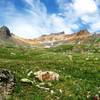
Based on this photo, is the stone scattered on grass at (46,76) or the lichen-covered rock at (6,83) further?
the stone scattered on grass at (46,76)

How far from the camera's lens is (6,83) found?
79.3ft

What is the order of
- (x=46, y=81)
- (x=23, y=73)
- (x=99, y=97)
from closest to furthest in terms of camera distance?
(x=99, y=97) < (x=46, y=81) < (x=23, y=73)

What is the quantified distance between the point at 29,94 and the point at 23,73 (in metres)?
9.02

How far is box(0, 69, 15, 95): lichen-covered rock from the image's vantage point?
23109 millimetres

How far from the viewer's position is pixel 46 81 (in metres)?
29.3

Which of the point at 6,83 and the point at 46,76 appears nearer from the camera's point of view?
the point at 6,83

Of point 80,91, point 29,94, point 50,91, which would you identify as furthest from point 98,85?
point 29,94

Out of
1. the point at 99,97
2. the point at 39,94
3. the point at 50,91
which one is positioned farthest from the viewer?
the point at 50,91

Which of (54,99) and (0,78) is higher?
Answer: (0,78)

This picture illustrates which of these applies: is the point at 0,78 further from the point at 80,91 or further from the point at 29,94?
the point at 80,91

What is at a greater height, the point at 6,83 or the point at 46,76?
the point at 46,76

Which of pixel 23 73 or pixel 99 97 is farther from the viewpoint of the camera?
pixel 23 73

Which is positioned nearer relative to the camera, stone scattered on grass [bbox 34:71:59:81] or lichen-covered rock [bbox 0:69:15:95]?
lichen-covered rock [bbox 0:69:15:95]

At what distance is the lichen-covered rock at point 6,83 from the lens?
23109 millimetres
